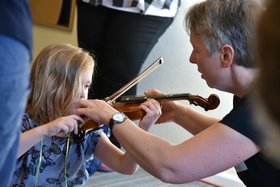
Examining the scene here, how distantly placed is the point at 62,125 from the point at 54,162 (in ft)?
0.49

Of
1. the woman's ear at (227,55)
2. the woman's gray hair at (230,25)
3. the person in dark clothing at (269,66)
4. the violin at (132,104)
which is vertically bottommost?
the violin at (132,104)

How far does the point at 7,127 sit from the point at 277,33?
14.5 inches

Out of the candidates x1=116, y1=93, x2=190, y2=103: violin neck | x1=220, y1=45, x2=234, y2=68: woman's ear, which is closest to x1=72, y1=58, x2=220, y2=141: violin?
x1=116, y1=93, x2=190, y2=103: violin neck

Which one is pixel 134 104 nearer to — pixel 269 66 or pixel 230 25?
pixel 230 25

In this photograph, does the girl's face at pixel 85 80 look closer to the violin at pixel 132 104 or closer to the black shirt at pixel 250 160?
the violin at pixel 132 104

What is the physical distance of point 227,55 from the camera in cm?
113

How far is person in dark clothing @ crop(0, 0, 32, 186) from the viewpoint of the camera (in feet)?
1.82

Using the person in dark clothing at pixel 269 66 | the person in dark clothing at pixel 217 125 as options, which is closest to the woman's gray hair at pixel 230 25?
the person in dark clothing at pixel 217 125

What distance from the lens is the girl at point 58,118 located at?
3.94 feet

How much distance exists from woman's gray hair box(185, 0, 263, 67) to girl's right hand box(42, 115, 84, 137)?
39cm

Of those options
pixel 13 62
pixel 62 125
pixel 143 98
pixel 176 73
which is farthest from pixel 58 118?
pixel 176 73

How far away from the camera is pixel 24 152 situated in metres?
1.15

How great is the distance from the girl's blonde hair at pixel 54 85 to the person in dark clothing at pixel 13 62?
0.65 meters

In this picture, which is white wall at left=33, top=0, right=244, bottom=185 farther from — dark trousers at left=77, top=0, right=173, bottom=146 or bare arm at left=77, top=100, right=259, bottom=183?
bare arm at left=77, top=100, right=259, bottom=183
